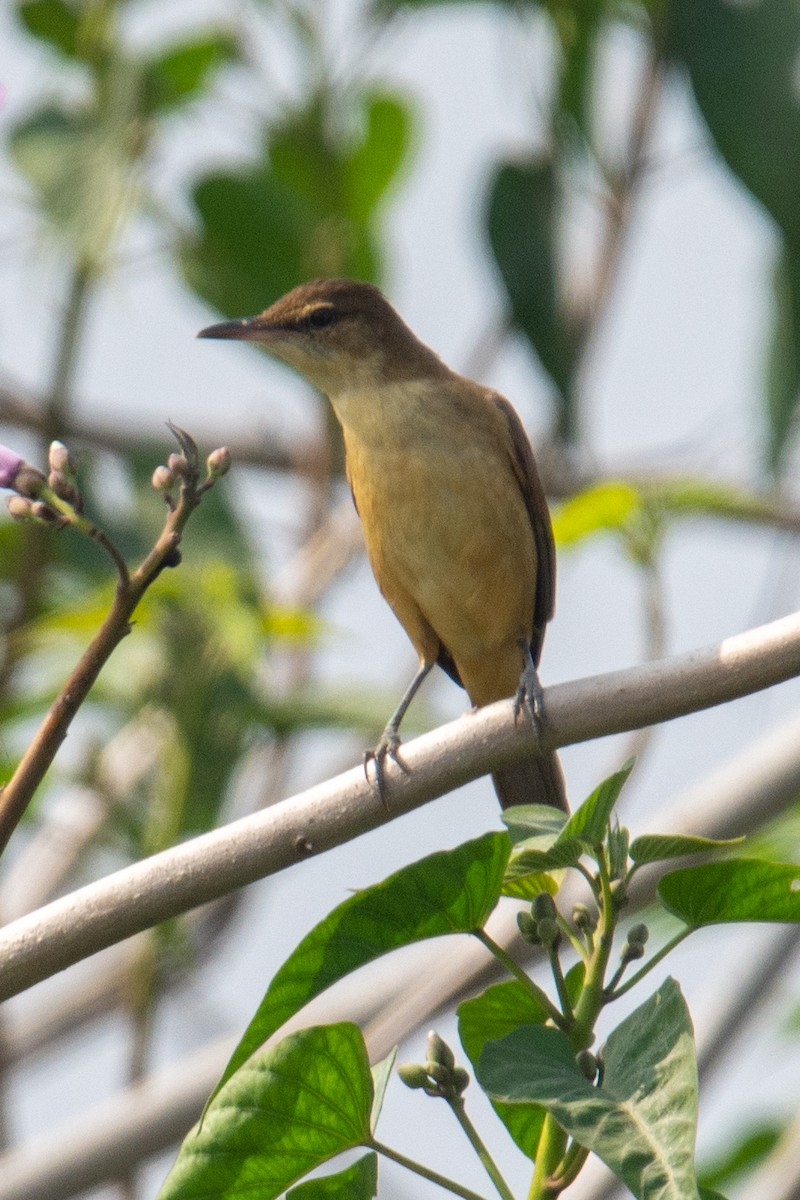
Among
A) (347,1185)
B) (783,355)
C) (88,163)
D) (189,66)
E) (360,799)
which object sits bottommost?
(347,1185)

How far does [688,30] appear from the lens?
4.07m

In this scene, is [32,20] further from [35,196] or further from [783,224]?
[783,224]

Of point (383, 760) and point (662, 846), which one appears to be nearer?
point (662, 846)

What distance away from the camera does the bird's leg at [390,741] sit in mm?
2285

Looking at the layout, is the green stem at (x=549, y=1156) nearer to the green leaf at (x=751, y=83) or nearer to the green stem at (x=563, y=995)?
the green stem at (x=563, y=995)

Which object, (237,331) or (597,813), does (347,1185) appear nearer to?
(597,813)

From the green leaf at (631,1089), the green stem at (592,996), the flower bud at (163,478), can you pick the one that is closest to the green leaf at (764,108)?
the flower bud at (163,478)

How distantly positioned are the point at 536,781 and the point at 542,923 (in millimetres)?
2032

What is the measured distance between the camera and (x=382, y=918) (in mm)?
1864

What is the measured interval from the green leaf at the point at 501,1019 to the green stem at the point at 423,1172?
0.17 metres

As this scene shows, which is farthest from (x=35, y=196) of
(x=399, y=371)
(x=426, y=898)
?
(x=426, y=898)

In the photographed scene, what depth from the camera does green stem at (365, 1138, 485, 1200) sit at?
1.66 m

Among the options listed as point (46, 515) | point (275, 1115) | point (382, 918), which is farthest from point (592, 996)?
point (46, 515)

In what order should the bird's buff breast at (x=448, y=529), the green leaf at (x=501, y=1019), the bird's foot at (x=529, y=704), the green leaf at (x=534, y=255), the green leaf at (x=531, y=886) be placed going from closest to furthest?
the green leaf at (x=501, y=1019)
the green leaf at (x=531, y=886)
the bird's foot at (x=529, y=704)
the bird's buff breast at (x=448, y=529)
the green leaf at (x=534, y=255)
